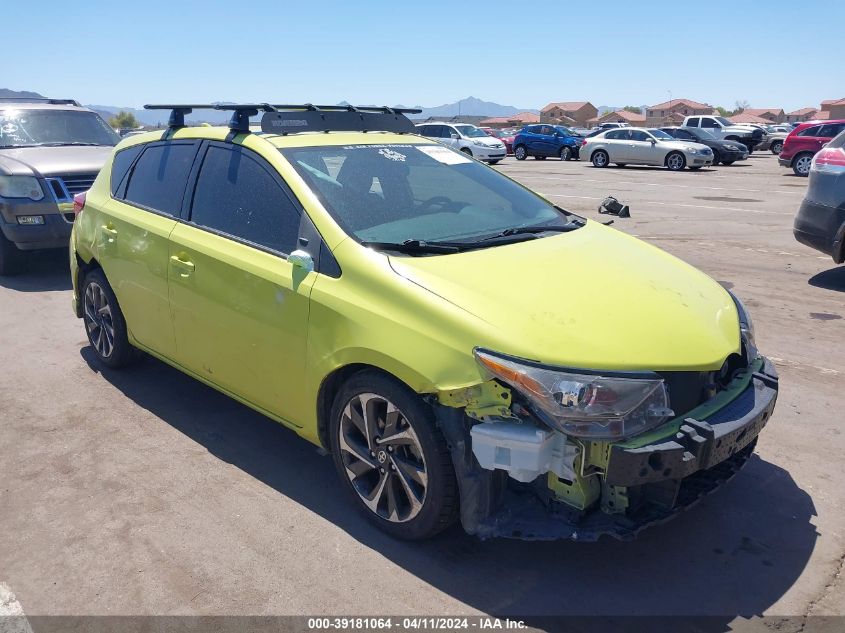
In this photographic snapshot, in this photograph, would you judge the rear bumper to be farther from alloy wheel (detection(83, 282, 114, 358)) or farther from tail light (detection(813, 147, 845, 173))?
alloy wheel (detection(83, 282, 114, 358))

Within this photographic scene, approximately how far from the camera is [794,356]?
18.5 feet

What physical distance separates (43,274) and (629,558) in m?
7.90

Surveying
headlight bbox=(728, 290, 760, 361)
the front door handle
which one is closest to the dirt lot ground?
headlight bbox=(728, 290, 760, 361)

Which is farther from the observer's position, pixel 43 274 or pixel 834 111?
pixel 834 111

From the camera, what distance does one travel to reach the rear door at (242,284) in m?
3.65

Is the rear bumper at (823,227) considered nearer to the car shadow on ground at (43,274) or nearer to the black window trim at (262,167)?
the black window trim at (262,167)

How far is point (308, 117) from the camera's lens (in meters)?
4.48

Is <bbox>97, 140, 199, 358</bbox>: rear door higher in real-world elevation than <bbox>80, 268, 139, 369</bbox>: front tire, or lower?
higher

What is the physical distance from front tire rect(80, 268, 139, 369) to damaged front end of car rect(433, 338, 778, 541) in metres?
3.01

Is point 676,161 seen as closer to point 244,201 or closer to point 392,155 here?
point 392,155

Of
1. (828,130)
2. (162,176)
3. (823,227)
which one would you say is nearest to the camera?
(162,176)

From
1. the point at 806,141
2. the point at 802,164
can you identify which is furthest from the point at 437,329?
the point at 806,141

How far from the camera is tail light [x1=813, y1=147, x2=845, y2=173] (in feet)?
24.2

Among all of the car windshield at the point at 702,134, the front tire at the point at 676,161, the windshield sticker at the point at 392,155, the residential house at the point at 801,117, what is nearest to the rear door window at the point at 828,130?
the front tire at the point at 676,161
